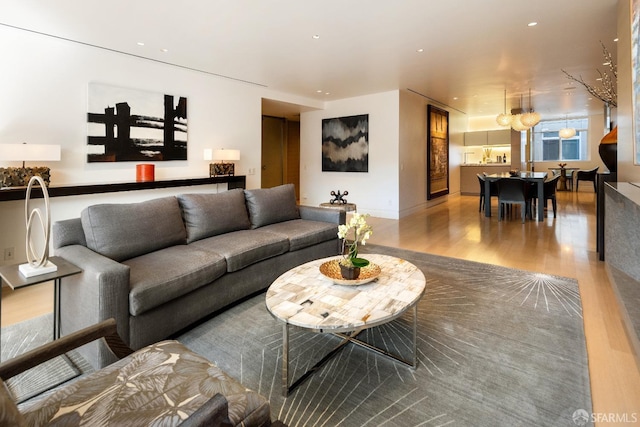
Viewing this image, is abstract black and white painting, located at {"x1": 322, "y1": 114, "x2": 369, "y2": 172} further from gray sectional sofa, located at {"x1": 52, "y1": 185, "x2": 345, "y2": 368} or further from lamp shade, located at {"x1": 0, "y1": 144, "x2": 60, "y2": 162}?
lamp shade, located at {"x1": 0, "y1": 144, "x2": 60, "y2": 162}

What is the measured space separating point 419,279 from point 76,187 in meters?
3.94

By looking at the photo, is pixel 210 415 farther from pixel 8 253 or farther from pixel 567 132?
pixel 567 132

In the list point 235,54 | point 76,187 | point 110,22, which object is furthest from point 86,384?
point 235,54

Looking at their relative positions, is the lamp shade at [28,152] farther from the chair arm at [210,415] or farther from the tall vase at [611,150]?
the tall vase at [611,150]

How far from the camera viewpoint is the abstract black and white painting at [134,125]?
4312 millimetres

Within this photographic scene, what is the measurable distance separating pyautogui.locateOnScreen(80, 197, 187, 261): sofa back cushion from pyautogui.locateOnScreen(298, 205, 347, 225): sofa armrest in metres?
1.60

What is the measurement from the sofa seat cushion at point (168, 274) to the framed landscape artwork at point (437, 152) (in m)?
6.90

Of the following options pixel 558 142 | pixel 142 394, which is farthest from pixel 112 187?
pixel 558 142

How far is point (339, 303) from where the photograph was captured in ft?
6.21

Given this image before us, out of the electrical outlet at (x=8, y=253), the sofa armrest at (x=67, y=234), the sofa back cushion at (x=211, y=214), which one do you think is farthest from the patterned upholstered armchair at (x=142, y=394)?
the electrical outlet at (x=8, y=253)

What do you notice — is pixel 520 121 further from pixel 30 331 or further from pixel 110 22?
pixel 30 331

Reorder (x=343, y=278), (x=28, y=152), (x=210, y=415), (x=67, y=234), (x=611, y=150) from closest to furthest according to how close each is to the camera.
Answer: (x=210, y=415) → (x=343, y=278) → (x=67, y=234) → (x=28, y=152) → (x=611, y=150)

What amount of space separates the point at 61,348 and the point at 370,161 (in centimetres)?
671

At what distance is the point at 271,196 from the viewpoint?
397cm
